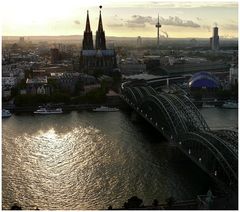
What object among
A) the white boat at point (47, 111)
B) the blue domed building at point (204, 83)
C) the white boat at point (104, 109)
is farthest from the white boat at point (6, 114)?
the blue domed building at point (204, 83)

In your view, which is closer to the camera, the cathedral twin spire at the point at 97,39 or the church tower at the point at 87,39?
the cathedral twin spire at the point at 97,39

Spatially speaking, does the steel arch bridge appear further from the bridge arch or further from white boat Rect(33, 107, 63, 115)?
white boat Rect(33, 107, 63, 115)

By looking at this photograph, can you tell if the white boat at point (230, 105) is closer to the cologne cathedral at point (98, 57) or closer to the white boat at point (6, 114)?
the white boat at point (6, 114)

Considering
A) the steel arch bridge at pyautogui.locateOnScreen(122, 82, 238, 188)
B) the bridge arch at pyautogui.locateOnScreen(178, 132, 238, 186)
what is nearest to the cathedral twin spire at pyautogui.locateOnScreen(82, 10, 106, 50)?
the steel arch bridge at pyautogui.locateOnScreen(122, 82, 238, 188)

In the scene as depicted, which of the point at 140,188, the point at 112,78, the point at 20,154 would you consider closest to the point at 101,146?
the point at 20,154

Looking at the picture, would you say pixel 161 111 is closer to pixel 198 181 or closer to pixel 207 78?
pixel 198 181

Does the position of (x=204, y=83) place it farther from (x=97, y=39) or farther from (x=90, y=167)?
(x=90, y=167)
